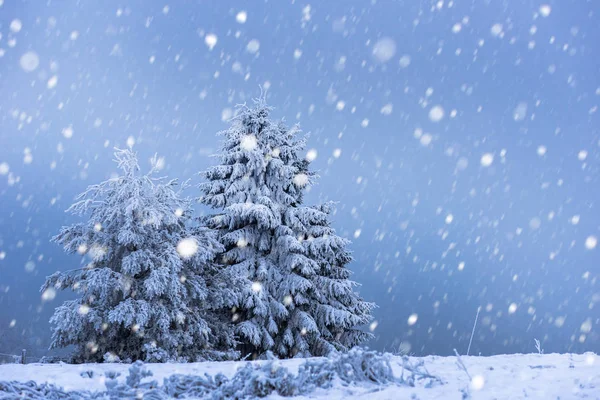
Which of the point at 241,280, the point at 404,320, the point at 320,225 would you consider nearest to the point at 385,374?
the point at 241,280

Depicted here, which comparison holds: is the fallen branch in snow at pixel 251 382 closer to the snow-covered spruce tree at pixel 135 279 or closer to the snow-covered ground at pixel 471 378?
the snow-covered ground at pixel 471 378

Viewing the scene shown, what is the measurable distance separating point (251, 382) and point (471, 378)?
2.53 metres

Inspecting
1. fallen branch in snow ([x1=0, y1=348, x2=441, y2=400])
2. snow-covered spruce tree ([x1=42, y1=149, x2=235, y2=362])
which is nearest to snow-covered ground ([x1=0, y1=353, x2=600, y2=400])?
fallen branch in snow ([x1=0, y1=348, x2=441, y2=400])

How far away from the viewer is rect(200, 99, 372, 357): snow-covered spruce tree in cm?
1419

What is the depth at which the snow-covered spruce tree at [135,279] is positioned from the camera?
10.2 meters

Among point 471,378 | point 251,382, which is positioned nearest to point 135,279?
point 251,382

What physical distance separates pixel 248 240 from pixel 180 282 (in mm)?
4012

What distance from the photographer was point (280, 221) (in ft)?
49.5

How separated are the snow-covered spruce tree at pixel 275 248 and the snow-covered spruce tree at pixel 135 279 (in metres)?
1.88

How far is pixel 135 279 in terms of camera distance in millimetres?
10891

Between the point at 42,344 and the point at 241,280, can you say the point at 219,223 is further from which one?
the point at 42,344

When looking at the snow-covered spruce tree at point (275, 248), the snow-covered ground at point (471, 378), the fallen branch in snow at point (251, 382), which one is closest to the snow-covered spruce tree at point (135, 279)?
the snow-covered spruce tree at point (275, 248)

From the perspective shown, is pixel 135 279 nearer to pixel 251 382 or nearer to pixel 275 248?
pixel 275 248

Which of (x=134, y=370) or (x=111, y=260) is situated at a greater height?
(x=111, y=260)
